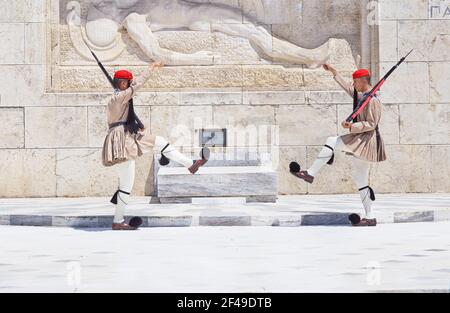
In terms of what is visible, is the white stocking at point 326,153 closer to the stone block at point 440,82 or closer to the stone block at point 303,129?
the stone block at point 303,129

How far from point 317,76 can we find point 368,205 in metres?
4.76

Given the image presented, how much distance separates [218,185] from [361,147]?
9.52ft

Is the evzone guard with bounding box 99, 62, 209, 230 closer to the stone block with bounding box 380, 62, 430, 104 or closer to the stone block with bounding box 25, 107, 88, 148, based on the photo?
the stone block with bounding box 25, 107, 88, 148

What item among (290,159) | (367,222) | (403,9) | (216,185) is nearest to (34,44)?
(216,185)

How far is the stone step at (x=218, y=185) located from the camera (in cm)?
1106

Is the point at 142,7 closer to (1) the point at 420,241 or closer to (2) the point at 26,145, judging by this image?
(2) the point at 26,145

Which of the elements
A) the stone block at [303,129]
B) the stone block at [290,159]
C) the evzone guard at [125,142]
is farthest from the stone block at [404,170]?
the evzone guard at [125,142]

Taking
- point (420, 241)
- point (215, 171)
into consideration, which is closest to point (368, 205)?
point (420, 241)

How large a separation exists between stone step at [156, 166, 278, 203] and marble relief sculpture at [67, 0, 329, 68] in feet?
8.92

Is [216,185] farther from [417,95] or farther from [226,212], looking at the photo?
[417,95]

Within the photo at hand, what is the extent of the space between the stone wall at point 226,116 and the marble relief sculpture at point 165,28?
0.60 m

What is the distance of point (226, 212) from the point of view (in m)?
9.53

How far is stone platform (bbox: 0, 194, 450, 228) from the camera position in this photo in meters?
9.12

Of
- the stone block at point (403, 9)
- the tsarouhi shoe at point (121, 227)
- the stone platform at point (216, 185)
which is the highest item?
the stone block at point (403, 9)
